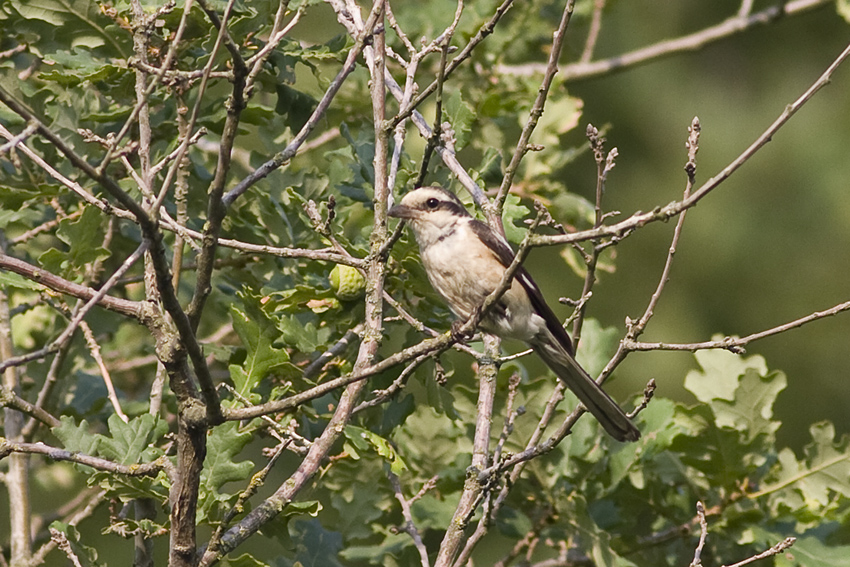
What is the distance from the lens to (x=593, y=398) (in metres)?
4.15

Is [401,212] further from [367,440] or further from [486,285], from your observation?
[367,440]

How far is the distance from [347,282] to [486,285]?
56cm

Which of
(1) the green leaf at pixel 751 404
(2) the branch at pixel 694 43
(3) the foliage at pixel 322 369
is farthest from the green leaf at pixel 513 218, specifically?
(2) the branch at pixel 694 43

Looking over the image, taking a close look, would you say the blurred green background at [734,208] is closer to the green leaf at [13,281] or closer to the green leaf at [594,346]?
the green leaf at [594,346]

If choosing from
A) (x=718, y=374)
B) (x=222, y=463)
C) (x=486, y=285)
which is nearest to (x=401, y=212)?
(x=486, y=285)

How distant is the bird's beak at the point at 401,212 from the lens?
149 inches

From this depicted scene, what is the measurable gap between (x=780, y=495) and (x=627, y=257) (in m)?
7.40

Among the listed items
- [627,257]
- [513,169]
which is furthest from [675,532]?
[627,257]

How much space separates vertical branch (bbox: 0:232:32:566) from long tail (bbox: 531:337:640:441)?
2005 mm

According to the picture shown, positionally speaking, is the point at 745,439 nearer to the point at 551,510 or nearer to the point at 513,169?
the point at 551,510

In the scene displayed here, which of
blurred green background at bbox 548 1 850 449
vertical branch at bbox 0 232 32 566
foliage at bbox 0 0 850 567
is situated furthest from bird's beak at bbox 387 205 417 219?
blurred green background at bbox 548 1 850 449

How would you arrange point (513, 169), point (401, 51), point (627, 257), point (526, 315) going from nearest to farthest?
point (513, 169), point (526, 315), point (401, 51), point (627, 257)

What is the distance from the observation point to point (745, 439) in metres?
4.47

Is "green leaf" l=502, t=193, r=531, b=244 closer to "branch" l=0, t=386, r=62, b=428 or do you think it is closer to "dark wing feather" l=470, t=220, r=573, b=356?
"dark wing feather" l=470, t=220, r=573, b=356
